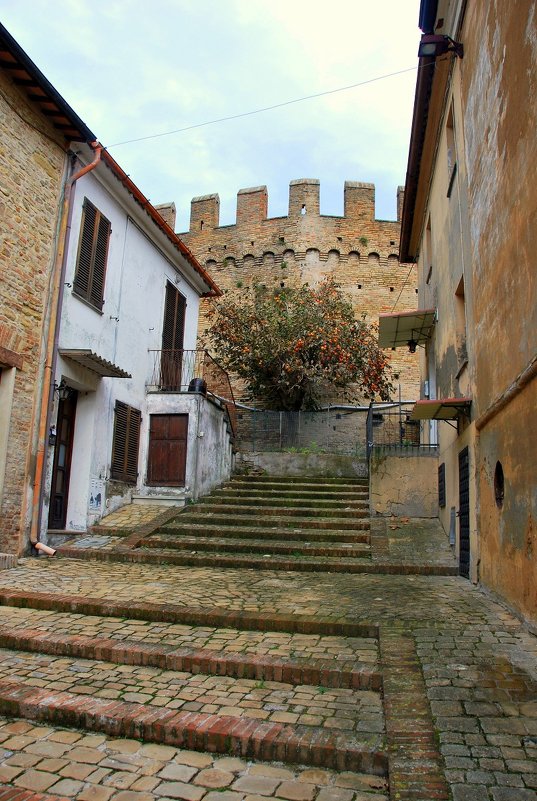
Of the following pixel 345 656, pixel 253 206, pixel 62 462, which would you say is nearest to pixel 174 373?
pixel 62 462

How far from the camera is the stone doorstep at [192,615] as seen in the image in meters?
5.13

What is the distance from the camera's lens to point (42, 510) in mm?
8906

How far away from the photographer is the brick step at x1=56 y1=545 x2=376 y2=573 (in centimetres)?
Answer: 800

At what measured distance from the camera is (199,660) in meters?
4.49

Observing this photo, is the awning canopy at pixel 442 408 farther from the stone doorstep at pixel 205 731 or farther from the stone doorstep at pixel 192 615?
the stone doorstep at pixel 205 731

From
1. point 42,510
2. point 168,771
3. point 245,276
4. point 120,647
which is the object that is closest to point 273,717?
point 168,771

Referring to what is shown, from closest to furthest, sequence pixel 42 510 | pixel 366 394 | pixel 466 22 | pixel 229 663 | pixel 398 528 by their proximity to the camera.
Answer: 1. pixel 229 663
2. pixel 466 22
3. pixel 42 510
4. pixel 398 528
5. pixel 366 394

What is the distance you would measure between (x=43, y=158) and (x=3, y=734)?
7941mm

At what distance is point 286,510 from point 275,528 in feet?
3.16

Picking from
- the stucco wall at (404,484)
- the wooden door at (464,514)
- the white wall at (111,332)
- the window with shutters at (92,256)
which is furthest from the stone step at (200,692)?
the stucco wall at (404,484)

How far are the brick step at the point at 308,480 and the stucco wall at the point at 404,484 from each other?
4.85ft

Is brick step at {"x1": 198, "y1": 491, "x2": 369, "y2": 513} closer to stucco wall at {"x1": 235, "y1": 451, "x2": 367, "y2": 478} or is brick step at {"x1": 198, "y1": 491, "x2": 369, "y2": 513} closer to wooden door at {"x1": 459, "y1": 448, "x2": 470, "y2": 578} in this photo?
stucco wall at {"x1": 235, "y1": 451, "x2": 367, "y2": 478}

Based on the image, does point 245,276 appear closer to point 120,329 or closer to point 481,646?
point 120,329

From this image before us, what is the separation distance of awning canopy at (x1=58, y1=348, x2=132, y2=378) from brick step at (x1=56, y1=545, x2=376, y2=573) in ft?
9.43
